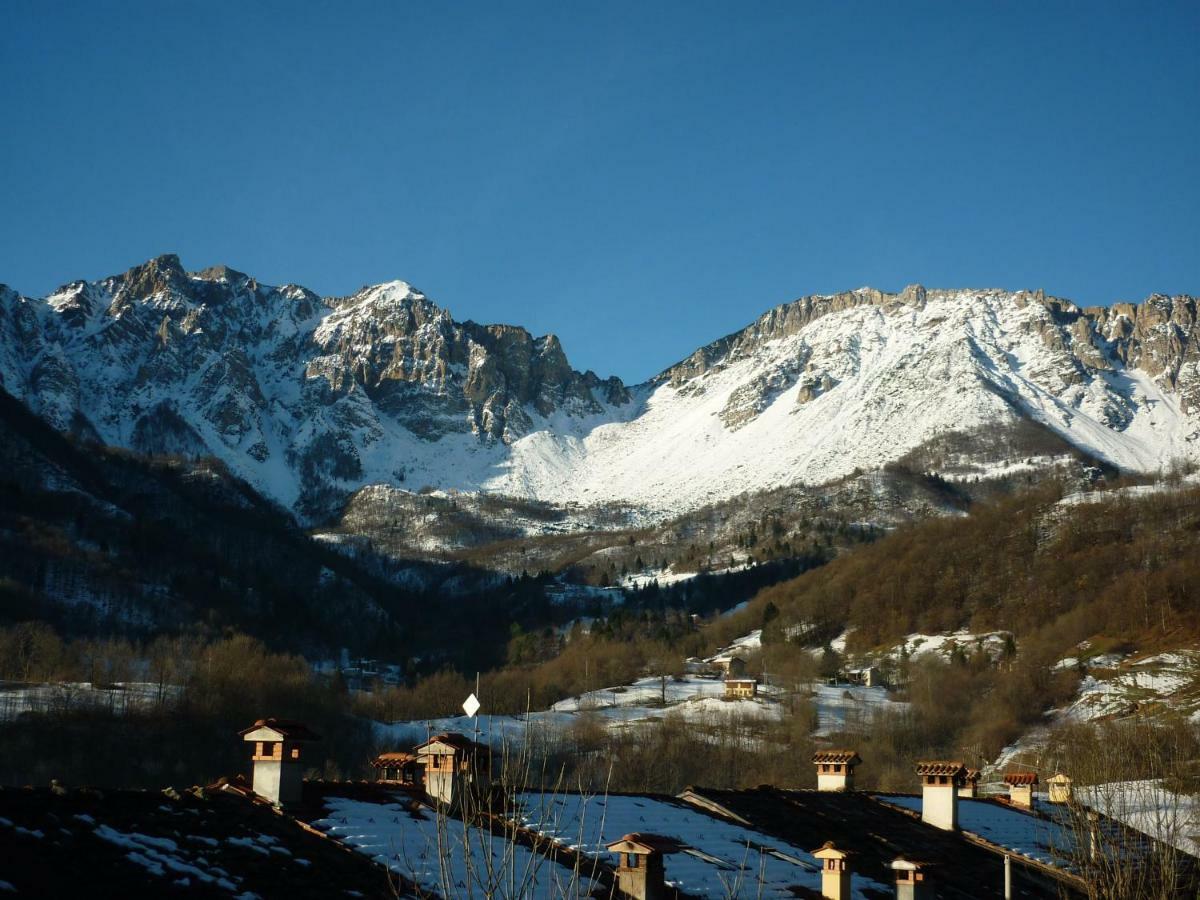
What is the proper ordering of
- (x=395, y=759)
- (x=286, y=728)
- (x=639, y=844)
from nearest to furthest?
(x=639, y=844) < (x=286, y=728) < (x=395, y=759)

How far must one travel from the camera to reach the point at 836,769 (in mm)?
42312

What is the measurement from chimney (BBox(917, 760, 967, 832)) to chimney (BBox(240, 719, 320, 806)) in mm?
19058

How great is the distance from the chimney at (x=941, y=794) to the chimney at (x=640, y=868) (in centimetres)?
1573

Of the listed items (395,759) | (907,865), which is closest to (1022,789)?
(907,865)

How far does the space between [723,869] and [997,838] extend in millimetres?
13809

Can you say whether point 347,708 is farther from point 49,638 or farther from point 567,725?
point 49,638

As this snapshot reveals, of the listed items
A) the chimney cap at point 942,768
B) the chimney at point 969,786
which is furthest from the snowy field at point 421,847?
the chimney at point 969,786

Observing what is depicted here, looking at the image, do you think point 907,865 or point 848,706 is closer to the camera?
point 907,865

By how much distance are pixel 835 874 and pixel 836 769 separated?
1486 cm

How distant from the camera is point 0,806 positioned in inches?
795

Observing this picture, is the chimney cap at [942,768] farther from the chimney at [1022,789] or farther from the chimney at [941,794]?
the chimney at [1022,789]

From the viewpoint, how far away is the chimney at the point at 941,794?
37.7 m

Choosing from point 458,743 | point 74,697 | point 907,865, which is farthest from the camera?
point 74,697

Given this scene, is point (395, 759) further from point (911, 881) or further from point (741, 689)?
point (741, 689)
